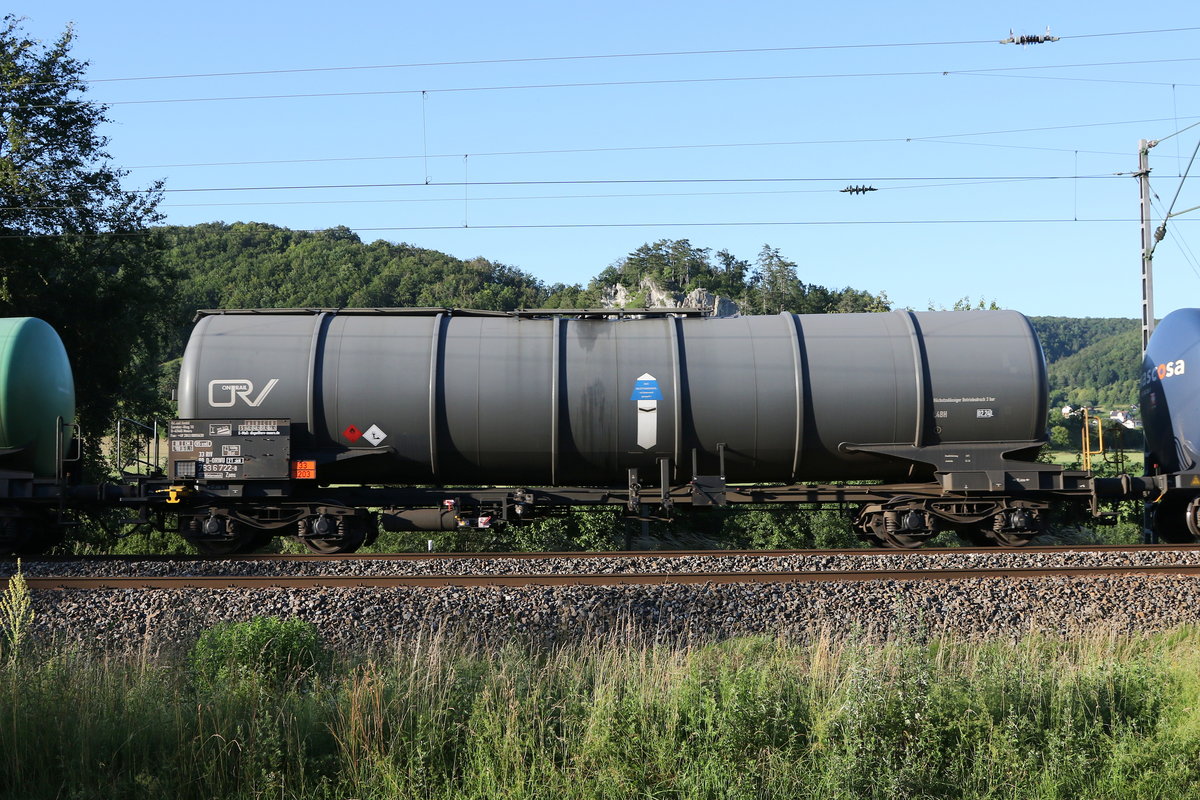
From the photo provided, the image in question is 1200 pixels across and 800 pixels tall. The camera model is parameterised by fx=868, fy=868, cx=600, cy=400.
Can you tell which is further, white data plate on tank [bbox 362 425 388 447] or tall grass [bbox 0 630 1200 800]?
white data plate on tank [bbox 362 425 388 447]

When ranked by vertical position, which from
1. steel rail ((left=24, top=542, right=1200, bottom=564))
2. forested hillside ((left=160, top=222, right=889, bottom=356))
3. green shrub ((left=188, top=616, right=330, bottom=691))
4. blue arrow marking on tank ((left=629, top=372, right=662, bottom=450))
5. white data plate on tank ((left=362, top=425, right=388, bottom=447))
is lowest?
steel rail ((left=24, top=542, right=1200, bottom=564))

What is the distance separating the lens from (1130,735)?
5887mm

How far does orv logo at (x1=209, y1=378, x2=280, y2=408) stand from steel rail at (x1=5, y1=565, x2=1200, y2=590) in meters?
3.20

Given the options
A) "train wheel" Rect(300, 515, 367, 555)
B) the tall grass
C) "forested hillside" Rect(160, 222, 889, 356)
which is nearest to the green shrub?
the tall grass

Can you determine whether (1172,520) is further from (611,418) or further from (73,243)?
(73,243)

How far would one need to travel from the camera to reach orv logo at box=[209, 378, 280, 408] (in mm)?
13398

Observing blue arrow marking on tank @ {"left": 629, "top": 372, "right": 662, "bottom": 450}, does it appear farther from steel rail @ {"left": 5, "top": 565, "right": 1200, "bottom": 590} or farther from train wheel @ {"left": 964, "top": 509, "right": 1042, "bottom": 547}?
train wheel @ {"left": 964, "top": 509, "right": 1042, "bottom": 547}

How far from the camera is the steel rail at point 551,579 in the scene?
10609 mm

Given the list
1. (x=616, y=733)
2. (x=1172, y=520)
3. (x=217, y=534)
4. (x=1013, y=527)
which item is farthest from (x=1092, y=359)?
(x=616, y=733)

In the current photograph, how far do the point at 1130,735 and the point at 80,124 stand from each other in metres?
26.9

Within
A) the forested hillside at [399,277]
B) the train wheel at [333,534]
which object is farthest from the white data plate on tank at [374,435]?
the forested hillside at [399,277]

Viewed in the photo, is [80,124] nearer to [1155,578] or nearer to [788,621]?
[788,621]

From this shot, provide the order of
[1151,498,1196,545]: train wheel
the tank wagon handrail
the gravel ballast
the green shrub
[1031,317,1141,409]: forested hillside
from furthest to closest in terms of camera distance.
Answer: [1031,317,1141,409]: forested hillside < [1151,498,1196,545]: train wheel < the tank wagon handrail < the gravel ballast < the green shrub

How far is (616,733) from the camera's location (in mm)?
5746
